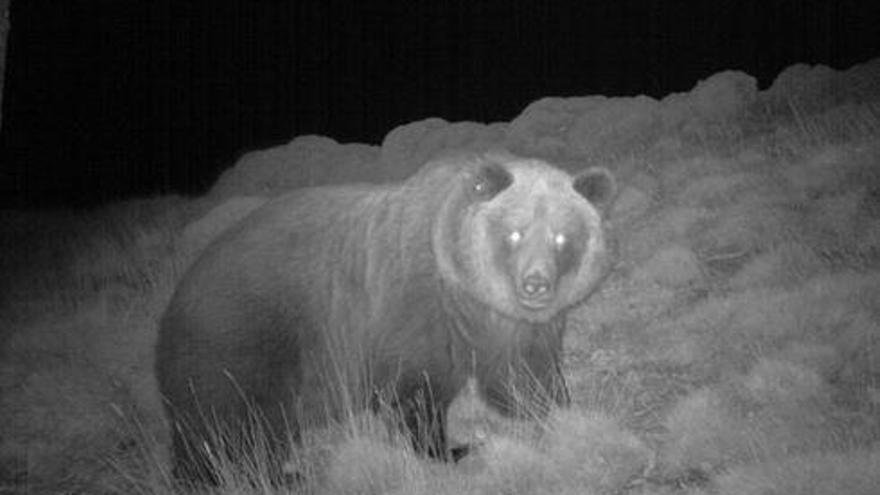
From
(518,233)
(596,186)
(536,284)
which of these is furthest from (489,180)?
(536,284)

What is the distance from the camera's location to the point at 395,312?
6105mm

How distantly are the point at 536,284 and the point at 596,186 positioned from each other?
93 cm

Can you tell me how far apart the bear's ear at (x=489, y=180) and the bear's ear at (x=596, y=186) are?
18.7 inches

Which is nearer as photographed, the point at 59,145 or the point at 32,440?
the point at 32,440

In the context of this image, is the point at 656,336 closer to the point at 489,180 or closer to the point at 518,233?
the point at 518,233

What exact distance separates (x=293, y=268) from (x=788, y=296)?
14.3ft

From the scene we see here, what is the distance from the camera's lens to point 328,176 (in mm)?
18672

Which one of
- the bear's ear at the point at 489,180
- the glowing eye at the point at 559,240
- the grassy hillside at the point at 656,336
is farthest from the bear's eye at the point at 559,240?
the grassy hillside at the point at 656,336

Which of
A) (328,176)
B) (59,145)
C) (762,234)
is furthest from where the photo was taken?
(59,145)

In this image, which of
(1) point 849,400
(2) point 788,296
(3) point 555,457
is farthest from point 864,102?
(3) point 555,457

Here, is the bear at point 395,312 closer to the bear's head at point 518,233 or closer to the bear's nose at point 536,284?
the bear's head at point 518,233

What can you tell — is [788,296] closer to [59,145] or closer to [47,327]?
[47,327]

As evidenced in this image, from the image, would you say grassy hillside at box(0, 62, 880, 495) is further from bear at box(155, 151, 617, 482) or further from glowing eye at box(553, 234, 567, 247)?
glowing eye at box(553, 234, 567, 247)

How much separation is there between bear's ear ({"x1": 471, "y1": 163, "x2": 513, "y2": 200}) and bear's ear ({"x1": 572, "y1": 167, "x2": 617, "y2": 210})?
48cm
